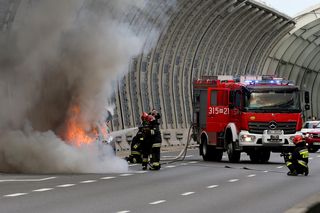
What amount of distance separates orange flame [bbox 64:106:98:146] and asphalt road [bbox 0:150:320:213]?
1.67m

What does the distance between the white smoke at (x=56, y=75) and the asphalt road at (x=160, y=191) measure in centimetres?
152

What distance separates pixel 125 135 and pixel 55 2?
20820 millimetres

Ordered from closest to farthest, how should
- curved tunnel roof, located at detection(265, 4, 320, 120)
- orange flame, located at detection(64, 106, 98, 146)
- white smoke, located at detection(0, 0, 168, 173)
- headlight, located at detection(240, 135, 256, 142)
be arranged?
white smoke, located at detection(0, 0, 168, 173)
orange flame, located at detection(64, 106, 98, 146)
headlight, located at detection(240, 135, 256, 142)
curved tunnel roof, located at detection(265, 4, 320, 120)

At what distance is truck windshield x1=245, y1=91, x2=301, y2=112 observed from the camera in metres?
33.8

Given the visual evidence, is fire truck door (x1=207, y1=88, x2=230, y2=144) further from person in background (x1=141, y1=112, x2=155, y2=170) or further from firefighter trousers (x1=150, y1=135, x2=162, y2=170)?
firefighter trousers (x1=150, y1=135, x2=162, y2=170)

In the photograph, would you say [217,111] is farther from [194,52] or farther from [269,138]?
[194,52]

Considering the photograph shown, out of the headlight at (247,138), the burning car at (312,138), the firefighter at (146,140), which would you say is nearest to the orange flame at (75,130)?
the firefighter at (146,140)

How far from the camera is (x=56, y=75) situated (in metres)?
27.4

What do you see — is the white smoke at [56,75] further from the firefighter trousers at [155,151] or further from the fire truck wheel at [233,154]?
the fire truck wheel at [233,154]

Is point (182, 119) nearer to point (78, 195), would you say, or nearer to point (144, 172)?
point (144, 172)

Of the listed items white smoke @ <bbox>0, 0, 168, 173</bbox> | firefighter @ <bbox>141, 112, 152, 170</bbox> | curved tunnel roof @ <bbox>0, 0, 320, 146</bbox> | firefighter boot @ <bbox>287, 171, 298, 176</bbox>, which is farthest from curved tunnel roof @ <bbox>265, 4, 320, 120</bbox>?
firefighter boot @ <bbox>287, 171, 298, 176</bbox>

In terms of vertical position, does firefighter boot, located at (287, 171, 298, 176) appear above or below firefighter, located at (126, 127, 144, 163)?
below

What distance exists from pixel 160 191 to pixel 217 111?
1519 centimetres

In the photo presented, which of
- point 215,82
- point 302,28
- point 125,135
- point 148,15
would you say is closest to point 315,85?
point 302,28
